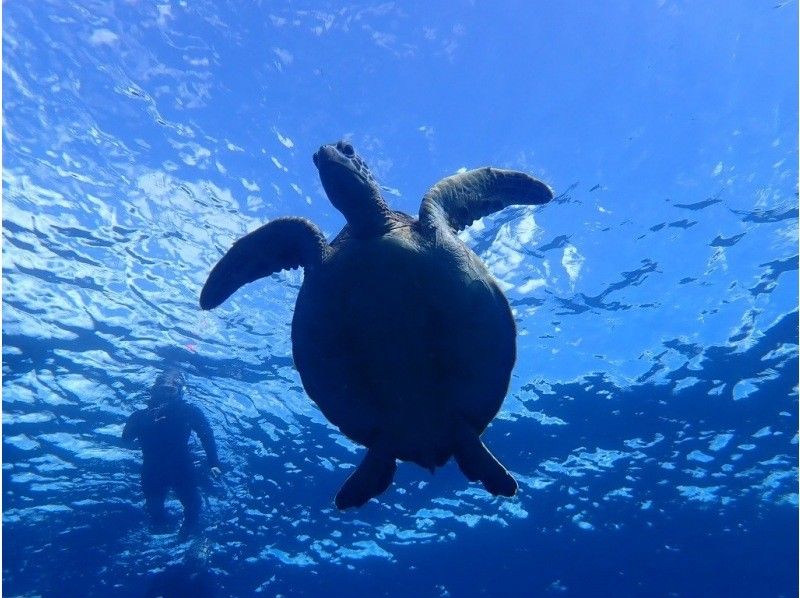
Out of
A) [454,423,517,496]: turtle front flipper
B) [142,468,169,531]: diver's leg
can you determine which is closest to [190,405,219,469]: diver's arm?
[142,468,169,531]: diver's leg

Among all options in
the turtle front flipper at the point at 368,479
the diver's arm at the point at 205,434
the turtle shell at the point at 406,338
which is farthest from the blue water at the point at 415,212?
the turtle front flipper at the point at 368,479

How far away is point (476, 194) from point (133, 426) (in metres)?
15.2

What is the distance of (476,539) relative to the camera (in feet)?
71.3

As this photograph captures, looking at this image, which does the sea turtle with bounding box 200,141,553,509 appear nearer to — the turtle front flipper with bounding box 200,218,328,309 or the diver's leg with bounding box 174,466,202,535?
the turtle front flipper with bounding box 200,218,328,309

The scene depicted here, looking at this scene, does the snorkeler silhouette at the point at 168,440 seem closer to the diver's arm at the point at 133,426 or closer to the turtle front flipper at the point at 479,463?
the diver's arm at the point at 133,426

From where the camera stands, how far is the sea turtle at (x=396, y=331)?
4547 millimetres

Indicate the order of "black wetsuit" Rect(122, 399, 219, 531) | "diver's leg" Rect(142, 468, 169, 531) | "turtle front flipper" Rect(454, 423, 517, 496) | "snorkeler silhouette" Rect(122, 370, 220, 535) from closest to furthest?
"turtle front flipper" Rect(454, 423, 517, 496) → "snorkeler silhouette" Rect(122, 370, 220, 535) → "black wetsuit" Rect(122, 399, 219, 531) → "diver's leg" Rect(142, 468, 169, 531)

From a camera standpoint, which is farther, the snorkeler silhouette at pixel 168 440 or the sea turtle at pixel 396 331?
the snorkeler silhouette at pixel 168 440

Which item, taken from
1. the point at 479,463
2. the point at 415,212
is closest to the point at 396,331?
the point at 479,463

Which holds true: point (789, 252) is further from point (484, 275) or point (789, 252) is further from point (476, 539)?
point (476, 539)

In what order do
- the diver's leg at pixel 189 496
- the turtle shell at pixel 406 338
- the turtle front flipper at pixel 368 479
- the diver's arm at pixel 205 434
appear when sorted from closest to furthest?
the turtle shell at pixel 406 338 < the turtle front flipper at pixel 368 479 < the diver's arm at pixel 205 434 < the diver's leg at pixel 189 496

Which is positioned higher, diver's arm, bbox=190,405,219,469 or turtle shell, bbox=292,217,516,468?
diver's arm, bbox=190,405,219,469

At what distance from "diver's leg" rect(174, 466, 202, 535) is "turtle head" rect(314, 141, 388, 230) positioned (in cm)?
1613

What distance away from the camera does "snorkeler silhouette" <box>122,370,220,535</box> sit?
15.7 meters
